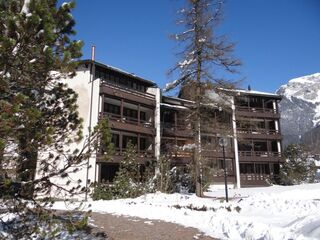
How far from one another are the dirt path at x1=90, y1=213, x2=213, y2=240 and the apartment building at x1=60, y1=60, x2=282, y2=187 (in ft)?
40.6

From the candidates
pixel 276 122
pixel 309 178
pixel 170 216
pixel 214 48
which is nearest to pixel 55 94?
pixel 170 216

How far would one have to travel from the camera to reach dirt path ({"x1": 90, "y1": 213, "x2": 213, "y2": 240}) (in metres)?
9.18

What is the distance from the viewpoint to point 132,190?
2173cm

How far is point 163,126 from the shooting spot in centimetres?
3572

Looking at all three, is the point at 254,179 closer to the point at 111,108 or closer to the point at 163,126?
the point at 163,126

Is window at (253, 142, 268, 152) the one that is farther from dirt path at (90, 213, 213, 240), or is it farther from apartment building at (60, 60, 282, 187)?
dirt path at (90, 213, 213, 240)

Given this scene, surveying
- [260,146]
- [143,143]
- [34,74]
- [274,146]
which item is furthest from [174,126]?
[34,74]

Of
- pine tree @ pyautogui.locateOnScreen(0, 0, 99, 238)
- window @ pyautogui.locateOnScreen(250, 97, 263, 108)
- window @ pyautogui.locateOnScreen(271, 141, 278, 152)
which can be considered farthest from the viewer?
window @ pyautogui.locateOnScreen(250, 97, 263, 108)

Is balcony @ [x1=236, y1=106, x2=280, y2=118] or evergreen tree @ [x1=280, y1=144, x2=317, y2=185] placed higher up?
balcony @ [x1=236, y1=106, x2=280, y2=118]

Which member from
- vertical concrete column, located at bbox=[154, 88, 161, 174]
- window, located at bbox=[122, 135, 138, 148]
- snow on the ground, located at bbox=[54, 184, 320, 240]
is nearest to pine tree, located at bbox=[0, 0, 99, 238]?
snow on the ground, located at bbox=[54, 184, 320, 240]

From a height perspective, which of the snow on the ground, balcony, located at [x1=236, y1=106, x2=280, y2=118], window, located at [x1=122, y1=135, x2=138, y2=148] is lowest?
the snow on the ground

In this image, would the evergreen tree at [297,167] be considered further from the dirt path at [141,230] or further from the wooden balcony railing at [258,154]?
the dirt path at [141,230]

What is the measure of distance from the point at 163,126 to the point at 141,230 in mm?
25766

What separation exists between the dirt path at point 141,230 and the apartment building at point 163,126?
12.4 meters
